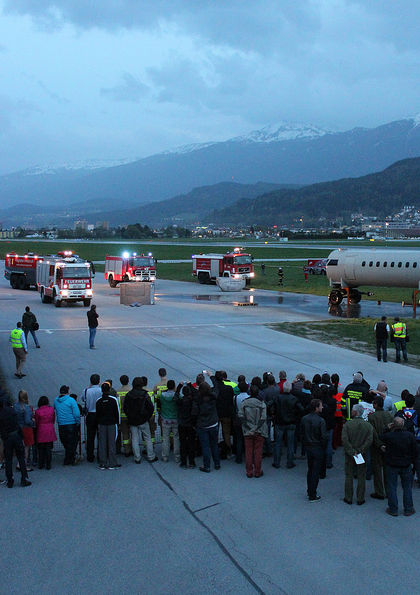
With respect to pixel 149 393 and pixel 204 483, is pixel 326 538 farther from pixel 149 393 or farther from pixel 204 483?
pixel 149 393

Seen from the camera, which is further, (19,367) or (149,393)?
(19,367)

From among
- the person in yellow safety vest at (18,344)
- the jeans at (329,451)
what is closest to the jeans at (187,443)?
the jeans at (329,451)

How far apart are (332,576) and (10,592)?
400cm

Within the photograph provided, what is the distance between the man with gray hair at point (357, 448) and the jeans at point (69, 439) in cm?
512

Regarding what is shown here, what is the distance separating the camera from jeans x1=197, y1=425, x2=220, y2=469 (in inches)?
464

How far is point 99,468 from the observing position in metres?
12.1

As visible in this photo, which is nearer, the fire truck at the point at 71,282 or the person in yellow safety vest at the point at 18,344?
the person in yellow safety vest at the point at 18,344

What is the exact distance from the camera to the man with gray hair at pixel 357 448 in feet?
33.9

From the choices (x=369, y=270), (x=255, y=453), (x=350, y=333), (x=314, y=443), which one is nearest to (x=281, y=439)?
(x=255, y=453)

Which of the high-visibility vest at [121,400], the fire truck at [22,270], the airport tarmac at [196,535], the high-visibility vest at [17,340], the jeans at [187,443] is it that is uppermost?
the fire truck at [22,270]

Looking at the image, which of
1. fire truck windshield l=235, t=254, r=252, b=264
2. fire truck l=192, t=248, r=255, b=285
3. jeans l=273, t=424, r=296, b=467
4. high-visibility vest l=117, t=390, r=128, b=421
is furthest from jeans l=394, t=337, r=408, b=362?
fire truck windshield l=235, t=254, r=252, b=264

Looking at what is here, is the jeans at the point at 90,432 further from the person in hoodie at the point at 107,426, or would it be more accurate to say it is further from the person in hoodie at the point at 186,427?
the person in hoodie at the point at 186,427

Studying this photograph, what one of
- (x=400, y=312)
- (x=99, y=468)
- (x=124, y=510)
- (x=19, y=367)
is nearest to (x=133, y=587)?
(x=124, y=510)

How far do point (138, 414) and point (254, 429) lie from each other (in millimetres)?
2277
